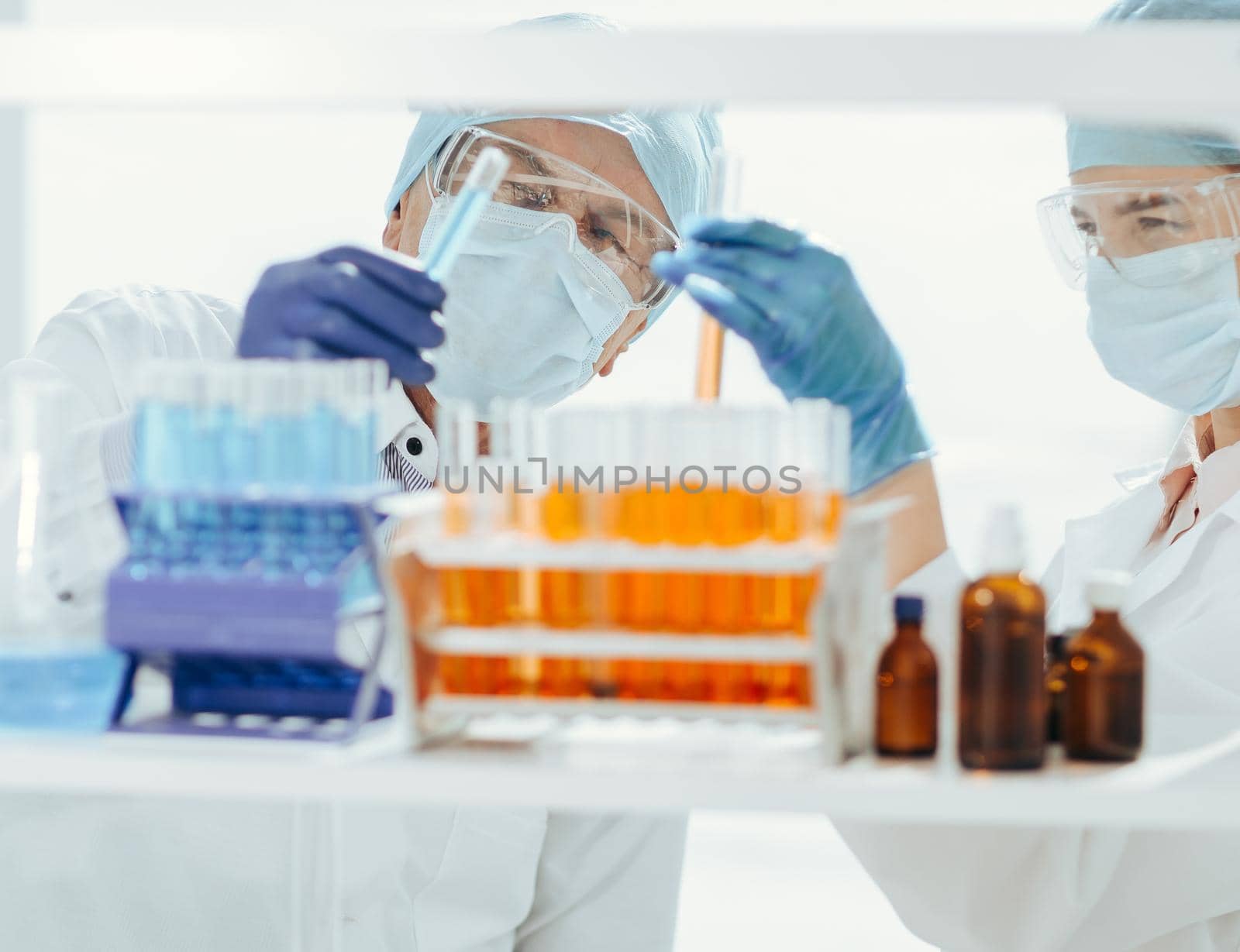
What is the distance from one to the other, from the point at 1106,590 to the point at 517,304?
0.99 meters

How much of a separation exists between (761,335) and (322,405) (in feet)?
1.29

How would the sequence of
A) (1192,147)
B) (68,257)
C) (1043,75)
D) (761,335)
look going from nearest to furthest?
(1043,75) < (761,335) < (1192,147) < (68,257)

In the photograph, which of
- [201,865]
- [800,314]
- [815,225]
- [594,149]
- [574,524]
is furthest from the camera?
[815,225]

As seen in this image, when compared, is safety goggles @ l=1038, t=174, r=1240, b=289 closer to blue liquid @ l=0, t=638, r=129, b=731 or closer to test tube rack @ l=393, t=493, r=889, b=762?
test tube rack @ l=393, t=493, r=889, b=762

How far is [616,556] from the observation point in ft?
3.05

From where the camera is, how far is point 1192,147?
1733 millimetres

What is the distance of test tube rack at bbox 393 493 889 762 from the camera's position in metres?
0.92

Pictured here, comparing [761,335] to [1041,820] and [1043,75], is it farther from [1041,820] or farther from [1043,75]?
[1041,820]

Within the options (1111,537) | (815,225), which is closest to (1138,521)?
(1111,537)

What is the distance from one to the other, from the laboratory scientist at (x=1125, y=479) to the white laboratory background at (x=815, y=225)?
6.01ft

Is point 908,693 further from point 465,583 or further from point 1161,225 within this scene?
point 1161,225

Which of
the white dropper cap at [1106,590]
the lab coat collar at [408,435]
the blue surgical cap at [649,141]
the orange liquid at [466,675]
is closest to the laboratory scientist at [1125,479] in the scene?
the white dropper cap at [1106,590]

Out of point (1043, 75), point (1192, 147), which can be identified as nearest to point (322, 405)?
point (1043, 75)

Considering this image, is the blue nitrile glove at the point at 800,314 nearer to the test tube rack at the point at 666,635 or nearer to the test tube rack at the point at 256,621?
the test tube rack at the point at 666,635
